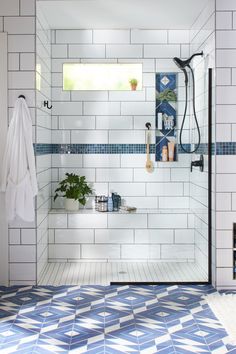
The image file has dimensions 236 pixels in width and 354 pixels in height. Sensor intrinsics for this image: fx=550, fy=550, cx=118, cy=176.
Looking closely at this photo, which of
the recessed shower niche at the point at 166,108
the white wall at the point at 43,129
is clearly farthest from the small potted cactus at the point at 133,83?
the white wall at the point at 43,129

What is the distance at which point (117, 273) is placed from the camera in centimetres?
521

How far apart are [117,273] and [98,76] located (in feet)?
7.06

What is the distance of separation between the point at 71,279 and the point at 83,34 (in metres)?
2.58

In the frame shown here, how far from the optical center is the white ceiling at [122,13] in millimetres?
4879

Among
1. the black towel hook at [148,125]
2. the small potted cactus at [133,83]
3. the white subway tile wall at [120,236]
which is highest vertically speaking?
the small potted cactus at [133,83]

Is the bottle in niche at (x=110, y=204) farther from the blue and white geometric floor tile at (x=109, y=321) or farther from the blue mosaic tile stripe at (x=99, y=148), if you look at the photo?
the blue and white geometric floor tile at (x=109, y=321)

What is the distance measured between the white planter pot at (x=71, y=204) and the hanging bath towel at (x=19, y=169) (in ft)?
3.58

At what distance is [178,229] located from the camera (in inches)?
223

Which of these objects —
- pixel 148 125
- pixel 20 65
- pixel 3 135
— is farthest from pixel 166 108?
pixel 3 135

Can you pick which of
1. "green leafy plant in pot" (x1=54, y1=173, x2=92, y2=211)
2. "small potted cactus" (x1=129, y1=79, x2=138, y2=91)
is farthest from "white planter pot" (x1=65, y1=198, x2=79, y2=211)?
"small potted cactus" (x1=129, y1=79, x2=138, y2=91)

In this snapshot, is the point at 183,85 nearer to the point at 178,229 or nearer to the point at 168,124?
the point at 168,124

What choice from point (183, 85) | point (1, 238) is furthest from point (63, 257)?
point (183, 85)

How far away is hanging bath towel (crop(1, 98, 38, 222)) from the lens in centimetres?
464

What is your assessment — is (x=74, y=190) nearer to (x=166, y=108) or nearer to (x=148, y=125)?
(x=148, y=125)
